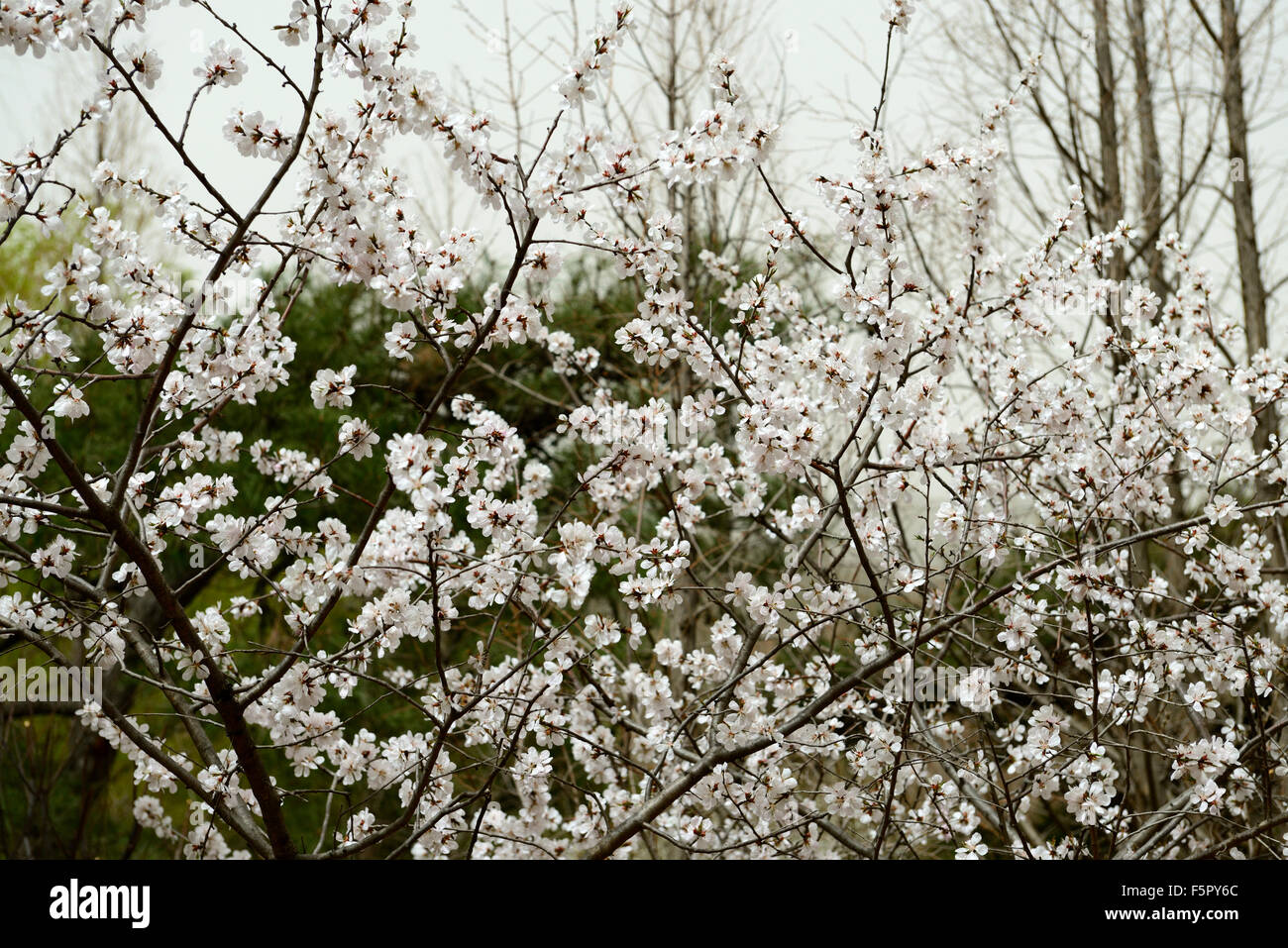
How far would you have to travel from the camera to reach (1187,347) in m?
2.78

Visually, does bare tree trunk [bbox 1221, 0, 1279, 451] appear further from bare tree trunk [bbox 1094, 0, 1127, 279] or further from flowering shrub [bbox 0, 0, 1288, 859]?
flowering shrub [bbox 0, 0, 1288, 859]

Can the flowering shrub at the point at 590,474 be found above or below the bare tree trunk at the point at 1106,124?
below

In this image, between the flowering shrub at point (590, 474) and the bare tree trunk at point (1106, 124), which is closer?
the flowering shrub at point (590, 474)

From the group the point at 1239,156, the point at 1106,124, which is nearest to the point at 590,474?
the point at 1106,124

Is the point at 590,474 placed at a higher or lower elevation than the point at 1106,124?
lower

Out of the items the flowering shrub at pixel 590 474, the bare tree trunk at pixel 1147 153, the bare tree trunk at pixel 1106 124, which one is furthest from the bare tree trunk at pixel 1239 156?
the flowering shrub at pixel 590 474

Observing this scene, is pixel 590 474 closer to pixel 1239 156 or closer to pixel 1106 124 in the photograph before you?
pixel 1106 124

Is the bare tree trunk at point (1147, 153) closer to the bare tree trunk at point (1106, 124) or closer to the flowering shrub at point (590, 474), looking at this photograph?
the bare tree trunk at point (1106, 124)

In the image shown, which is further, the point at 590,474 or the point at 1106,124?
the point at 1106,124
